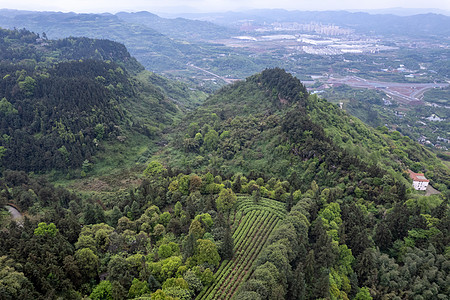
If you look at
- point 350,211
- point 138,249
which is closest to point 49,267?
point 138,249

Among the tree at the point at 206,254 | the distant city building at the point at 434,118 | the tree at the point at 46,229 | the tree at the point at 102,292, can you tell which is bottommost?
the distant city building at the point at 434,118

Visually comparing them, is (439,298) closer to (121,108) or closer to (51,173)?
(51,173)

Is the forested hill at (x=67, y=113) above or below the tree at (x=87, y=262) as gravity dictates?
above

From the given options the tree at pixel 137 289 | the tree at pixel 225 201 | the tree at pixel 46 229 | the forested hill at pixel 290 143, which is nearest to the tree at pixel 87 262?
the tree at pixel 46 229

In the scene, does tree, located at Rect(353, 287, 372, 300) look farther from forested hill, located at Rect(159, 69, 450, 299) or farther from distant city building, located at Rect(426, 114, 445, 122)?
distant city building, located at Rect(426, 114, 445, 122)

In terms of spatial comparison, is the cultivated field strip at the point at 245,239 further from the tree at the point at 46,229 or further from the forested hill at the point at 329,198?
the tree at the point at 46,229

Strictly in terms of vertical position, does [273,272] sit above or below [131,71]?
below
